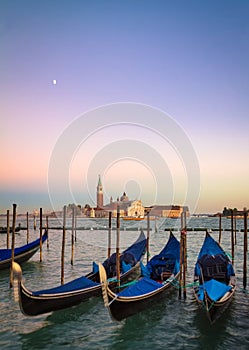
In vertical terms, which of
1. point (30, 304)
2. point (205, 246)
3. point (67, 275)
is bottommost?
point (67, 275)

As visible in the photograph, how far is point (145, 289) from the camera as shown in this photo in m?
8.08

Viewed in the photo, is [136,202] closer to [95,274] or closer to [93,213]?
[93,213]

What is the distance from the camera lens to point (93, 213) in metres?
56.8

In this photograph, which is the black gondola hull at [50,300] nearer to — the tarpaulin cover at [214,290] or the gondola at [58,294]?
the gondola at [58,294]

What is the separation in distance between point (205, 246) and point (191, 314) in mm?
3399

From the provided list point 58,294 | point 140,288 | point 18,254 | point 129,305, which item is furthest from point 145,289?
point 18,254

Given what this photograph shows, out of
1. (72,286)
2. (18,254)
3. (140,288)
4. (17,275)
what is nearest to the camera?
(17,275)

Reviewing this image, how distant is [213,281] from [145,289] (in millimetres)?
1704

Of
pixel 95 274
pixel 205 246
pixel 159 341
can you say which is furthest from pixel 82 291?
pixel 205 246

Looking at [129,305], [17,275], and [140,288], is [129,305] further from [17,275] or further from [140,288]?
[17,275]

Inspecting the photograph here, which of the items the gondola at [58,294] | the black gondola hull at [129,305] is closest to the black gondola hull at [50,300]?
the gondola at [58,294]

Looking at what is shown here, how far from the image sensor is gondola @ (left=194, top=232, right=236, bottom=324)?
Answer: 704 cm

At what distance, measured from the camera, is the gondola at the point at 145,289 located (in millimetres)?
6767

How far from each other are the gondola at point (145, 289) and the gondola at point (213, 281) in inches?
34.0
